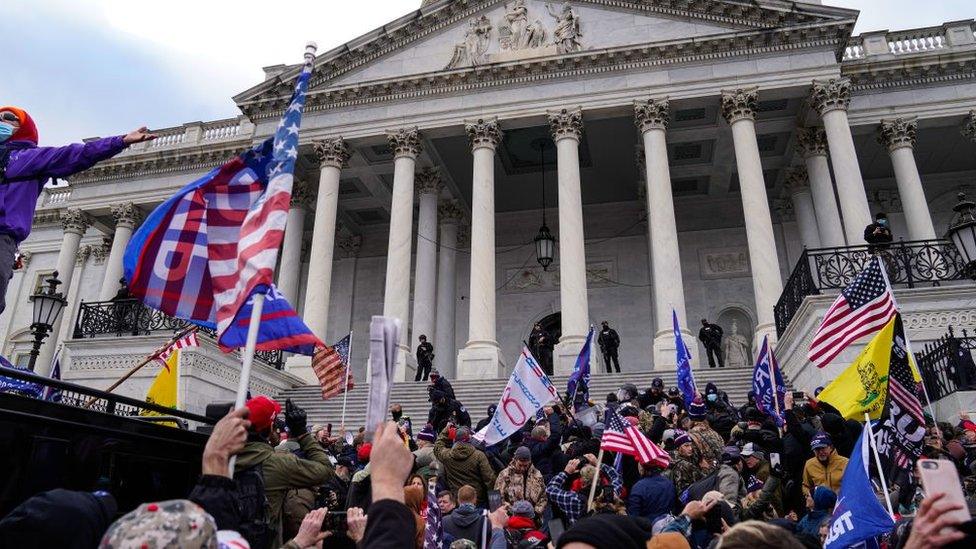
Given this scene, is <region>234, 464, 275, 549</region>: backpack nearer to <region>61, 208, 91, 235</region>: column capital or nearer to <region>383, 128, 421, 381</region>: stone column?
<region>383, 128, 421, 381</region>: stone column

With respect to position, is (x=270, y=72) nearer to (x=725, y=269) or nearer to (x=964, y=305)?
(x=725, y=269)

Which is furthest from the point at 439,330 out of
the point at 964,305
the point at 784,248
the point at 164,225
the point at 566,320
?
the point at 164,225

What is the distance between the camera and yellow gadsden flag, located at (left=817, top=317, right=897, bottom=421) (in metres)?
6.54

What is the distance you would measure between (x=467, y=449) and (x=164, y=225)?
4.68m

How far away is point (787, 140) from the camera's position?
26328 millimetres

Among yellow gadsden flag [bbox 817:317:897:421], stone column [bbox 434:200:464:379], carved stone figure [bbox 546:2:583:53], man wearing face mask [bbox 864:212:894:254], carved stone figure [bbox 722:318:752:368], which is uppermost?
carved stone figure [bbox 546:2:583:53]

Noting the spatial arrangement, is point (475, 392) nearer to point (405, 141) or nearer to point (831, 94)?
point (405, 141)

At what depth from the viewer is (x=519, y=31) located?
990 inches

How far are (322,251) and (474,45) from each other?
378 inches

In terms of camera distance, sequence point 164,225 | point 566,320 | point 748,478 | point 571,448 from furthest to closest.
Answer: point 566,320 < point 571,448 < point 748,478 < point 164,225

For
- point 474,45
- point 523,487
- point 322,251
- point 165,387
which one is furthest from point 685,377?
point 474,45

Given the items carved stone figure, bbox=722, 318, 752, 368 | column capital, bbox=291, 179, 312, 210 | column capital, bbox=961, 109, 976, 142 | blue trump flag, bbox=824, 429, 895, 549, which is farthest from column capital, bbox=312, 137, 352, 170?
blue trump flag, bbox=824, 429, 895, 549

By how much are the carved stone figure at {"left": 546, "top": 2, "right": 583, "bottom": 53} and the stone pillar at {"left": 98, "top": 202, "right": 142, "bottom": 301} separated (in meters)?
19.8

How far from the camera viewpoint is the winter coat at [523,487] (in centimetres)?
764
